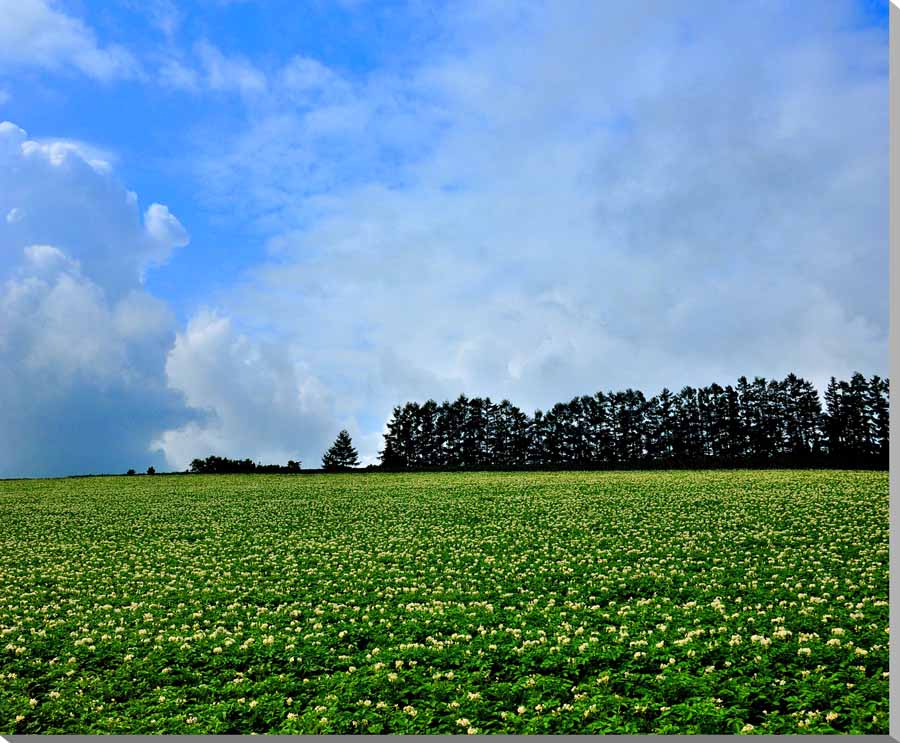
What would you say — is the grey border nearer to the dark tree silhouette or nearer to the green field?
the green field

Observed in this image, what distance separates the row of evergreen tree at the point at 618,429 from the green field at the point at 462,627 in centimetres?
7306

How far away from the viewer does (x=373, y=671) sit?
10.4m

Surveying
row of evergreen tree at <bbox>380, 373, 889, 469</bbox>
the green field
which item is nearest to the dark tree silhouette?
row of evergreen tree at <bbox>380, 373, 889, 469</bbox>

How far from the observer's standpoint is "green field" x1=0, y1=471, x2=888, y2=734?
8.86 metres

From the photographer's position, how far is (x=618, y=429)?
10381 centimetres

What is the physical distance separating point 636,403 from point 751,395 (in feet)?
55.2

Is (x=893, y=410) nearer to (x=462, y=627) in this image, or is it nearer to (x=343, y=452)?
(x=462, y=627)

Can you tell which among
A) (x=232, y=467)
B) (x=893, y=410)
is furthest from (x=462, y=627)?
(x=232, y=467)

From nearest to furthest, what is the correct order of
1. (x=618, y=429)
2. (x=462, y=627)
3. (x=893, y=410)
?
(x=893, y=410)
(x=462, y=627)
(x=618, y=429)

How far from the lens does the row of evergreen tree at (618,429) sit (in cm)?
9531

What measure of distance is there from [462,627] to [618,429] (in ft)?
313

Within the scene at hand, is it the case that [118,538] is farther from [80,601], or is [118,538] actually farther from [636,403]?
[636,403]

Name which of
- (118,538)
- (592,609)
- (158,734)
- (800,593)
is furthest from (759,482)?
(158,734)

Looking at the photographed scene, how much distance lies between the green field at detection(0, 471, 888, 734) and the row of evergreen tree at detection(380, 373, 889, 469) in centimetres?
7306
